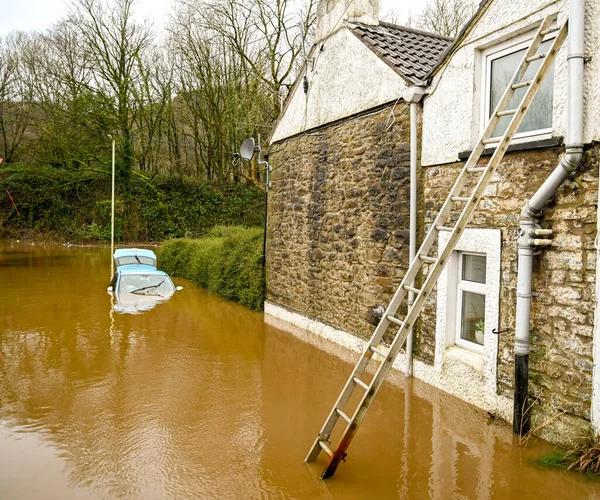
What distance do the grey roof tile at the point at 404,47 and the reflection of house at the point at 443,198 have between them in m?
0.04

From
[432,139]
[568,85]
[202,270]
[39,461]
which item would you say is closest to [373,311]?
[432,139]

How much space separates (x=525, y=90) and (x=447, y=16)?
20073mm

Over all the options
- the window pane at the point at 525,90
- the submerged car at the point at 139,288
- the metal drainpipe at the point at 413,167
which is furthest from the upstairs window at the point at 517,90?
the submerged car at the point at 139,288

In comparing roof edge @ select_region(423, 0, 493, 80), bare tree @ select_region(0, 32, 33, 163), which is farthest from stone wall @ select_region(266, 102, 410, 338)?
bare tree @ select_region(0, 32, 33, 163)

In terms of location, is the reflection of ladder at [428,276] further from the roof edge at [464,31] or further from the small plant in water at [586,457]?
the small plant in water at [586,457]

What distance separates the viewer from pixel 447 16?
2392 centimetres

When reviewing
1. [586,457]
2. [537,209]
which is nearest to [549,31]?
[537,209]

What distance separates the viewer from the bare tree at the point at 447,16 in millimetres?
23172

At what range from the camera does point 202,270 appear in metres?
17.8

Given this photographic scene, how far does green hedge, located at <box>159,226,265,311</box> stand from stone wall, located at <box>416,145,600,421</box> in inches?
322

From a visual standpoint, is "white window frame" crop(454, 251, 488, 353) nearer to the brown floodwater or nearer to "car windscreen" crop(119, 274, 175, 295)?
the brown floodwater

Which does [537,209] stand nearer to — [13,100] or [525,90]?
[525,90]

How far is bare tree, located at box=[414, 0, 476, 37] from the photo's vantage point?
23.2 meters

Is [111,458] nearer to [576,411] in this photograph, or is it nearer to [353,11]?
[576,411]
